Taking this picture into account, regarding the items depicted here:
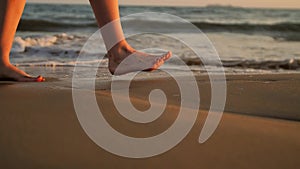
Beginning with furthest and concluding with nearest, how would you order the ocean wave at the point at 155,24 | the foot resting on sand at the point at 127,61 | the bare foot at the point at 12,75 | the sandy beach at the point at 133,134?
1. the ocean wave at the point at 155,24
2. the foot resting on sand at the point at 127,61
3. the bare foot at the point at 12,75
4. the sandy beach at the point at 133,134

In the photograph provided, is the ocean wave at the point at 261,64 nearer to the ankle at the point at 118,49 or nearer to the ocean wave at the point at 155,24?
the ankle at the point at 118,49

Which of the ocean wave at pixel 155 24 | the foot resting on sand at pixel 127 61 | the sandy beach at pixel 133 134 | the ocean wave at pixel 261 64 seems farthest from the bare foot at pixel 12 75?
the ocean wave at pixel 155 24

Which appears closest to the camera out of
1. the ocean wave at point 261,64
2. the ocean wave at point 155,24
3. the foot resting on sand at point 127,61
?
the foot resting on sand at point 127,61

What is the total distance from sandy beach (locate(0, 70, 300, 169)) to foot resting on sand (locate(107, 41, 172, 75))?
0.55m

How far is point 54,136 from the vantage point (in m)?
1.25

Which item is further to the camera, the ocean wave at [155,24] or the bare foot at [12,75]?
the ocean wave at [155,24]

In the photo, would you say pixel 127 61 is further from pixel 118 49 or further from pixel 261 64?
pixel 261 64

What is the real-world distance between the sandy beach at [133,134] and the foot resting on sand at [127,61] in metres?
0.55

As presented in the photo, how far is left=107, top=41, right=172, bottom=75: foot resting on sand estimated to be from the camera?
7.61 feet

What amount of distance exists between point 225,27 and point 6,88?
1138 cm

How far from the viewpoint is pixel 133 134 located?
1300 millimetres

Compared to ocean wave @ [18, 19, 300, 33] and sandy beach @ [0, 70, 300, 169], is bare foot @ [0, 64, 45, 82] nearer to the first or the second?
sandy beach @ [0, 70, 300, 169]

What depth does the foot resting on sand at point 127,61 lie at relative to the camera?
2.32 meters

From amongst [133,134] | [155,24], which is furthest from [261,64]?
[155,24]
